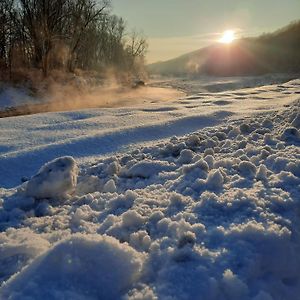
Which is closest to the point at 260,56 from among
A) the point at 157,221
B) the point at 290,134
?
the point at 290,134

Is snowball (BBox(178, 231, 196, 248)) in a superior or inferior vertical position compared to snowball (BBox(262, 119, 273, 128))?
inferior

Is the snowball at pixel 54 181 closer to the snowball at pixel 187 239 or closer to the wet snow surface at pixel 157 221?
the wet snow surface at pixel 157 221

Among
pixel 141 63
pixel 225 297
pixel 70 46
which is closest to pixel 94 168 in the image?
pixel 225 297

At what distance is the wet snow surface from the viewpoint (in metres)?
1.67

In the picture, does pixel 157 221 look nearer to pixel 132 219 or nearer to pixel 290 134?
pixel 132 219

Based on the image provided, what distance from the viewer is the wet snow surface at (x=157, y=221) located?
1.67m

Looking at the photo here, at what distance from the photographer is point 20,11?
82.0 feet

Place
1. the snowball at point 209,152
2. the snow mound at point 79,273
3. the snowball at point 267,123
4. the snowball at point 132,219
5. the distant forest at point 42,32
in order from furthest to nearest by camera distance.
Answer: the distant forest at point 42,32 < the snowball at point 267,123 < the snowball at point 209,152 < the snowball at point 132,219 < the snow mound at point 79,273

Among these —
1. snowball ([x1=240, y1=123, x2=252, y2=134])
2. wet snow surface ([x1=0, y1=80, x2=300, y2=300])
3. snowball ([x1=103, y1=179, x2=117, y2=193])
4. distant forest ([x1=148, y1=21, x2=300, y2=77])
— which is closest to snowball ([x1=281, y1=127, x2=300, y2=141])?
wet snow surface ([x1=0, y1=80, x2=300, y2=300])

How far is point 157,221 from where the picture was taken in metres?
2.26

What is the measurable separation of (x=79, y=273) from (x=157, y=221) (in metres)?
0.70

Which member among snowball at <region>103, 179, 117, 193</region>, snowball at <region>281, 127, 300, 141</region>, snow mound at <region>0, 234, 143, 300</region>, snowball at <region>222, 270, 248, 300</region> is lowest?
snowball at <region>222, 270, 248, 300</region>

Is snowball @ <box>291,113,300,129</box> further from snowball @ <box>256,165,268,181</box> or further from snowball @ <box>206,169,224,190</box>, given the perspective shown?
snowball @ <box>206,169,224,190</box>

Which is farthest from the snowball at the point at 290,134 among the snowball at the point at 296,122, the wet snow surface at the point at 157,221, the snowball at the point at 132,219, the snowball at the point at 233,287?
the snowball at the point at 233,287
